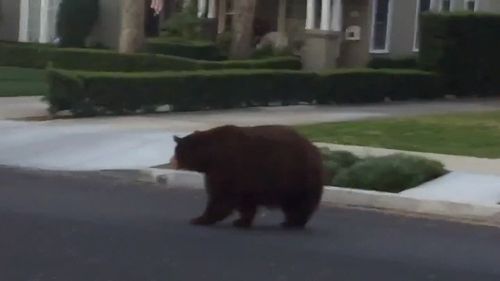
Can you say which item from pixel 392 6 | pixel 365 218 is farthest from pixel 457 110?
pixel 365 218

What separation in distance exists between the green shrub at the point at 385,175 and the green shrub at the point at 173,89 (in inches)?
261

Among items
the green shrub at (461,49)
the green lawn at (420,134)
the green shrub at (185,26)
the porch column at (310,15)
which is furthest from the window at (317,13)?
the green lawn at (420,134)

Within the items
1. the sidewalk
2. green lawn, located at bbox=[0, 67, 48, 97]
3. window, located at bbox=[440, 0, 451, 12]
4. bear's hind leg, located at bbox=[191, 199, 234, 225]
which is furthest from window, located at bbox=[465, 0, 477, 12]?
bear's hind leg, located at bbox=[191, 199, 234, 225]

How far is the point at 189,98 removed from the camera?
71.6ft

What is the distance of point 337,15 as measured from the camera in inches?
1353

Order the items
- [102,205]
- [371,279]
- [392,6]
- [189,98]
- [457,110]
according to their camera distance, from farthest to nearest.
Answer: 1. [392,6]
2. [457,110]
3. [189,98]
4. [102,205]
5. [371,279]

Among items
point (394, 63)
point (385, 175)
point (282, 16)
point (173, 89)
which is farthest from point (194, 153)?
point (282, 16)

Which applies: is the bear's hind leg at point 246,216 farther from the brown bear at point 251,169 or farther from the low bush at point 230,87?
the low bush at point 230,87

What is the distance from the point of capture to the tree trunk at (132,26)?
2747 cm

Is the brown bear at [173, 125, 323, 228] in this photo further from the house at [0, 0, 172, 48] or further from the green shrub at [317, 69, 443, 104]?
the house at [0, 0, 172, 48]

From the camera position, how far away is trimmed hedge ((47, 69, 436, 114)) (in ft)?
65.7

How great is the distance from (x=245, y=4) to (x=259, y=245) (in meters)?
21.2

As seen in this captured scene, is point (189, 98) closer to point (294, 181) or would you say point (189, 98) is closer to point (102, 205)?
point (102, 205)

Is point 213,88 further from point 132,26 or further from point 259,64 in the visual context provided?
point 132,26
